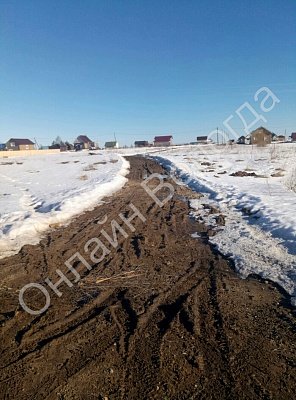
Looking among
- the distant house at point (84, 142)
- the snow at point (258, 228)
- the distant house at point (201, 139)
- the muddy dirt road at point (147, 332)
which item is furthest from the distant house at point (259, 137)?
the distant house at point (84, 142)

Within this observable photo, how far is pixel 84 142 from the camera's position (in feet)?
360

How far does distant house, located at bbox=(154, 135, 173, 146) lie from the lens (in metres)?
114

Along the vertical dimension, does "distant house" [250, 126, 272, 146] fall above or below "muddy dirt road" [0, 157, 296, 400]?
above

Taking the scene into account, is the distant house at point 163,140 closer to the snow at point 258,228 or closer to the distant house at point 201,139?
the distant house at point 201,139

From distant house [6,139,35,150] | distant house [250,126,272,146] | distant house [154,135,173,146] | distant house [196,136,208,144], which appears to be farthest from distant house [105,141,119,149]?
distant house [250,126,272,146]

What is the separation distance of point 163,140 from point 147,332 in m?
115

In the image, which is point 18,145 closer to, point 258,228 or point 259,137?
point 259,137

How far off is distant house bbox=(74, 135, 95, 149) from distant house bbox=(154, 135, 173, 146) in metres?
24.5

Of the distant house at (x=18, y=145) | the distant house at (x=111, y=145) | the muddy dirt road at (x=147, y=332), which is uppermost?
the distant house at (x=18, y=145)

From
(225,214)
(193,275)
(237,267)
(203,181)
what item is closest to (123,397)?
(193,275)

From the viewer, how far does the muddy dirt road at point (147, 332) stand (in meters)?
2.96

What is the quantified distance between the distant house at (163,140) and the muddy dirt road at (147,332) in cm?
11016

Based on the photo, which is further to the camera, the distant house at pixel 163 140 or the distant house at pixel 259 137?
the distant house at pixel 163 140

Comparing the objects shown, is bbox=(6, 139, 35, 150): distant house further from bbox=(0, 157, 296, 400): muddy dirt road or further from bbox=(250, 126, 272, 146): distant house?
bbox=(0, 157, 296, 400): muddy dirt road
